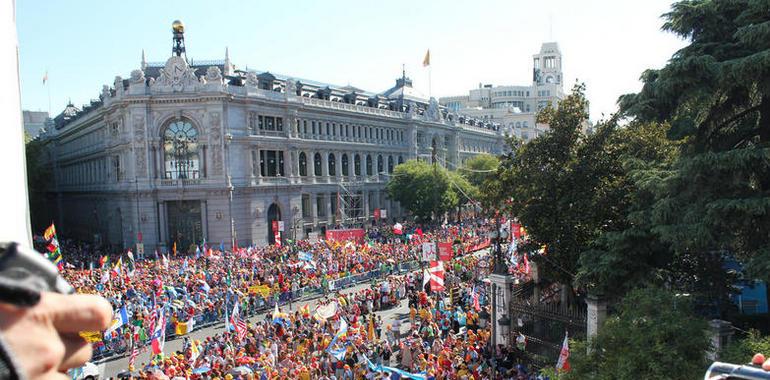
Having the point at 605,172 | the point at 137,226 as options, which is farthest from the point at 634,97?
the point at 137,226

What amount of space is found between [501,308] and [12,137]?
19.4 metres

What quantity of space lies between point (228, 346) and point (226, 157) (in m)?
34.8

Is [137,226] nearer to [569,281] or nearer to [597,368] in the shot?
[569,281]

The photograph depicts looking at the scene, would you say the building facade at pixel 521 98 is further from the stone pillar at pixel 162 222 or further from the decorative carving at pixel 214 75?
the stone pillar at pixel 162 222

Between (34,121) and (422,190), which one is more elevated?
(34,121)

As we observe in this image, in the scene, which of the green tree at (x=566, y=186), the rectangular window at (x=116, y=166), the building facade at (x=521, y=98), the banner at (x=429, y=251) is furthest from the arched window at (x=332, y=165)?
the building facade at (x=521, y=98)

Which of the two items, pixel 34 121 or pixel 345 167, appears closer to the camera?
pixel 345 167

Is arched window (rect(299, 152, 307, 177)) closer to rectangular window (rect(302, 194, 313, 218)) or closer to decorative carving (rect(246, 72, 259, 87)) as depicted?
rectangular window (rect(302, 194, 313, 218))

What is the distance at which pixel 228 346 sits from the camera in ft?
65.5

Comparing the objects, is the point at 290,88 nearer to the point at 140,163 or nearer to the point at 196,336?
the point at 140,163

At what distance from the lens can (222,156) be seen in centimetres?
5238

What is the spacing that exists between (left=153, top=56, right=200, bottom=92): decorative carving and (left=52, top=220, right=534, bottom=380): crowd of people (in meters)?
17.9

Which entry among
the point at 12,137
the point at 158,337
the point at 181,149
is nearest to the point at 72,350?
the point at 12,137

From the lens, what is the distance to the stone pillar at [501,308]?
20280 millimetres
